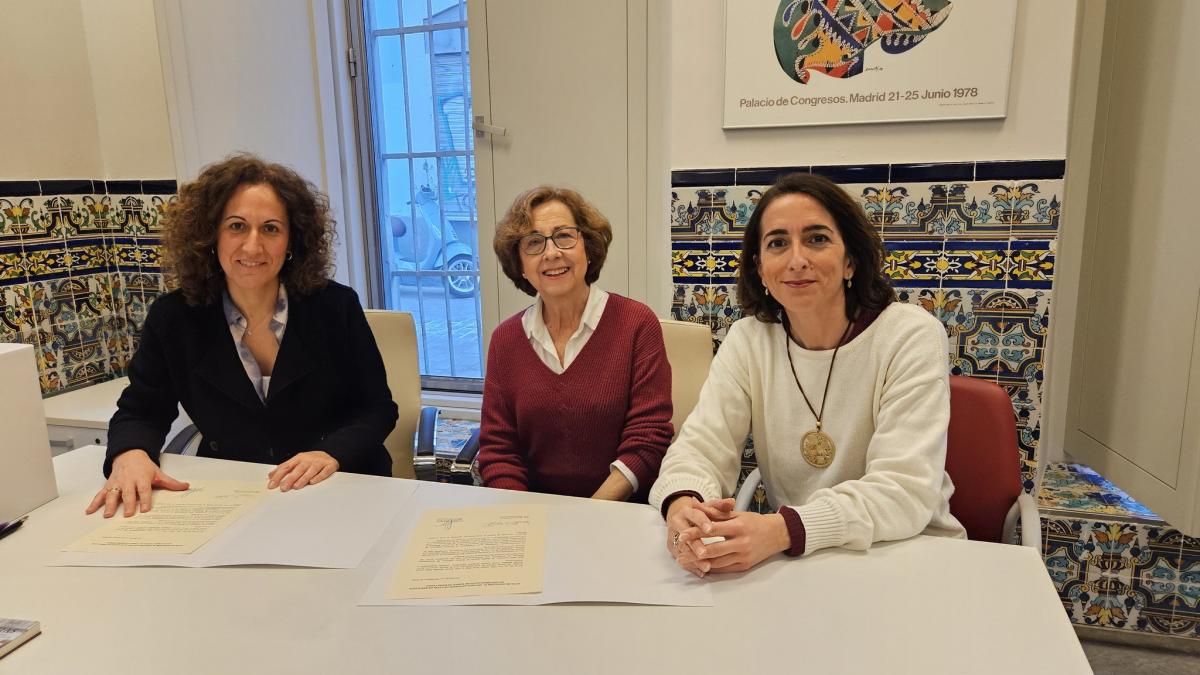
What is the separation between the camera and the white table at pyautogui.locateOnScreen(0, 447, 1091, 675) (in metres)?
0.91

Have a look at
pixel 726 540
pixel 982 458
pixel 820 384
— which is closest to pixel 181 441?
pixel 726 540

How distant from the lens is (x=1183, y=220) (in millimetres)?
1937

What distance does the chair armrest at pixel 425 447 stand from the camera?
1.88 m

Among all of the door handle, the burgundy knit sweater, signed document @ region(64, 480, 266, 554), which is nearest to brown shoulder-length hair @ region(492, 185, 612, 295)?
the burgundy knit sweater

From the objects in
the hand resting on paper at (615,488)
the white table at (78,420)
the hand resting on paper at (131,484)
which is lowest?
the white table at (78,420)

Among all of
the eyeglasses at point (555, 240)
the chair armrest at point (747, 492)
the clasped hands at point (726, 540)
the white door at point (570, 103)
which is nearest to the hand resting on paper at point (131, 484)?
the eyeglasses at point (555, 240)

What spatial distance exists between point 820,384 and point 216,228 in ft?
4.74

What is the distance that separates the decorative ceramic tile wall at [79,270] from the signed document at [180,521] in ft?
5.81

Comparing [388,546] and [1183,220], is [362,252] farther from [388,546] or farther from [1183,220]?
[1183,220]

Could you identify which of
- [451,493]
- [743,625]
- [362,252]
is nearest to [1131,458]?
[743,625]

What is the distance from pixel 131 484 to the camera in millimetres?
1458

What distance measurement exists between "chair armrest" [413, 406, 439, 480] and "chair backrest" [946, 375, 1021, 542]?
1235 millimetres

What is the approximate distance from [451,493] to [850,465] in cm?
80

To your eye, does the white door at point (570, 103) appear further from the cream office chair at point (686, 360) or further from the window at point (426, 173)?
the cream office chair at point (686, 360)
